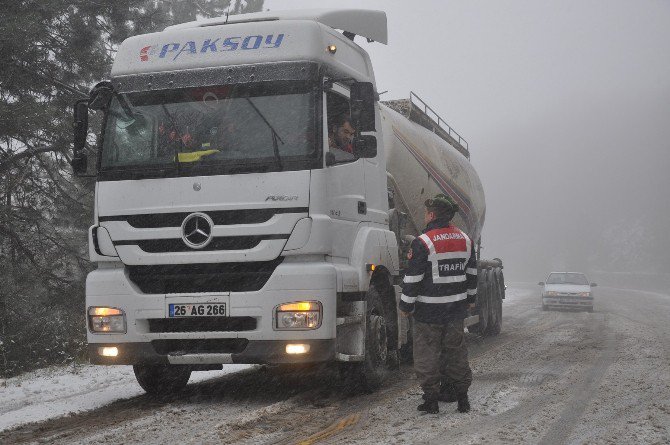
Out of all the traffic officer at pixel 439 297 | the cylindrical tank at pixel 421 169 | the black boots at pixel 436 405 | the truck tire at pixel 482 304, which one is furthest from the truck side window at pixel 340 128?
the truck tire at pixel 482 304

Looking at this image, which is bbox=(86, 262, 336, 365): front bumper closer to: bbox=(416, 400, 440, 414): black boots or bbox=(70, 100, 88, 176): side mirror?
bbox=(416, 400, 440, 414): black boots

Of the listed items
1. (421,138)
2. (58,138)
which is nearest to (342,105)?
(421,138)

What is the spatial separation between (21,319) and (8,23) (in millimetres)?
4551

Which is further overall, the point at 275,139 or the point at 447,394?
the point at 447,394

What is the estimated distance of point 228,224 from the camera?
638 centimetres

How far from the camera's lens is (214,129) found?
6.65 m

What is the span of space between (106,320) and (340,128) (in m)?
2.72

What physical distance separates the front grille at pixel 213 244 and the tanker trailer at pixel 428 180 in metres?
2.58

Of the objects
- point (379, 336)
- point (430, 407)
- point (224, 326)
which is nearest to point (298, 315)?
point (224, 326)

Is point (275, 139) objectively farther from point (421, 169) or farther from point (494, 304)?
point (494, 304)

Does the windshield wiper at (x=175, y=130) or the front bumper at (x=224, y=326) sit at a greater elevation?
the windshield wiper at (x=175, y=130)

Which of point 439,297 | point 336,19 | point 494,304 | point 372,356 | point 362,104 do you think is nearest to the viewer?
point 439,297

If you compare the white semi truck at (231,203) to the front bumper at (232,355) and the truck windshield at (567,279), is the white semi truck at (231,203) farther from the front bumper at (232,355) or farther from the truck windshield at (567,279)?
the truck windshield at (567,279)

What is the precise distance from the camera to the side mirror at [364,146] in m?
6.92
